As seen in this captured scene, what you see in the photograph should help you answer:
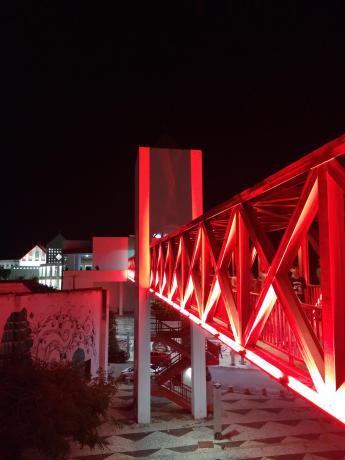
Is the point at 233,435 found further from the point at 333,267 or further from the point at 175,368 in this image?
the point at 333,267

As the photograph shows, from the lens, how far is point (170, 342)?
1817 cm

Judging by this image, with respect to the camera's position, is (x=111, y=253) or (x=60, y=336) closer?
(x=60, y=336)

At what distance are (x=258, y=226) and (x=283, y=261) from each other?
1.01 m

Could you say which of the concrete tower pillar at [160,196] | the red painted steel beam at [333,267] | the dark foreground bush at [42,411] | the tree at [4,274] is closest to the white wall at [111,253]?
the concrete tower pillar at [160,196]

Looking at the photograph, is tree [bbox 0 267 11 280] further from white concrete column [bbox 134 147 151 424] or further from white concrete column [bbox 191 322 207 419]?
white concrete column [bbox 191 322 207 419]

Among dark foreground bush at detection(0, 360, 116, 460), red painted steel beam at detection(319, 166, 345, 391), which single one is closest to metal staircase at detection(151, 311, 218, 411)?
dark foreground bush at detection(0, 360, 116, 460)

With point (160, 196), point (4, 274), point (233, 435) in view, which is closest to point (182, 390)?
point (233, 435)

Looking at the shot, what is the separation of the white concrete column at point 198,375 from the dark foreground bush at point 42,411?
5834mm

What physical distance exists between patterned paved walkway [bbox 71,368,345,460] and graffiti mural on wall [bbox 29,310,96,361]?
11.3 feet

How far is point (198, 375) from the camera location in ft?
54.3

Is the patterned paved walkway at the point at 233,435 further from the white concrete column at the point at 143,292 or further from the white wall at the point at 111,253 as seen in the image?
the white wall at the point at 111,253

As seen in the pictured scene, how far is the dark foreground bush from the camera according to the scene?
9250 mm

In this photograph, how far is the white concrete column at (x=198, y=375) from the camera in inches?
647

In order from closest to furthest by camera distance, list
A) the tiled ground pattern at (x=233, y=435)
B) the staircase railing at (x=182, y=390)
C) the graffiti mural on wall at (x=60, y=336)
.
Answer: the tiled ground pattern at (x=233, y=435) → the graffiti mural on wall at (x=60, y=336) → the staircase railing at (x=182, y=390)
